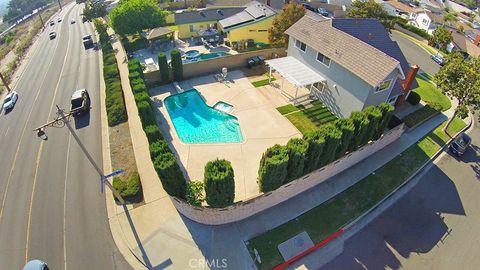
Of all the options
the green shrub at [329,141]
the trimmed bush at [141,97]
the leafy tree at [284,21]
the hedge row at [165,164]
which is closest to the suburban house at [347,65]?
the leafy tree at [284,21]

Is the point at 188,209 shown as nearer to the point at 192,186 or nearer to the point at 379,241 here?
the point at 192,186

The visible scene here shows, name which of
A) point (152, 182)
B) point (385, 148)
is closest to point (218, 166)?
point (152, 182)

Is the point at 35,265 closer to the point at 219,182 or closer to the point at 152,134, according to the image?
the point at 152,134

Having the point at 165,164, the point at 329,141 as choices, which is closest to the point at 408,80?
the point at 329,141

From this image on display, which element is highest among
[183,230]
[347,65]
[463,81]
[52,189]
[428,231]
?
[347,65]

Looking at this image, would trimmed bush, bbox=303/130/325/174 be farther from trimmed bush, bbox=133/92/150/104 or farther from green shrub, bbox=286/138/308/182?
trimmed bush, bbox=133/92/150/104

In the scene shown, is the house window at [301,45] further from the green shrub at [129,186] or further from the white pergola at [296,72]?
the green shrub at [129,186]

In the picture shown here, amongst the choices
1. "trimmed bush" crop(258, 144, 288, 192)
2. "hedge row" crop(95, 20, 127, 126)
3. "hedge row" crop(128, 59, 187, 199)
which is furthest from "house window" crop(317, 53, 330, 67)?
"hedge row" crop(95, 20, 127, 126)
